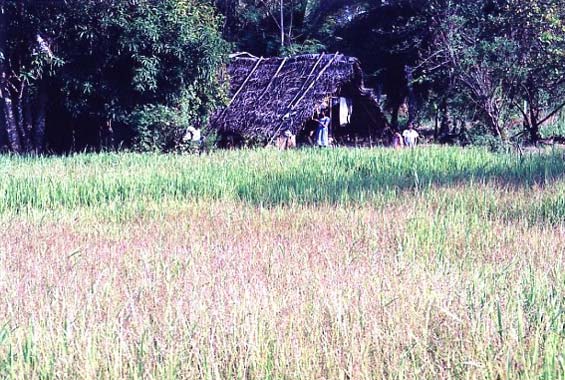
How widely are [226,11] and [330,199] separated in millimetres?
18215

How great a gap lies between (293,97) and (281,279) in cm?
1360

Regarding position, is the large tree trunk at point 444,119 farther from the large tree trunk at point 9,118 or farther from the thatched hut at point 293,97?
the large tree trunk at point 9,118

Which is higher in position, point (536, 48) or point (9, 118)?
point (536, 48)

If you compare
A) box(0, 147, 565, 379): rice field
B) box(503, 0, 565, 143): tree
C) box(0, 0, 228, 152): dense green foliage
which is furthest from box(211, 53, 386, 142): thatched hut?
box(0, 147, 565, 379): rice field

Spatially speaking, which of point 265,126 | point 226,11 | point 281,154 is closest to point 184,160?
point 281,154

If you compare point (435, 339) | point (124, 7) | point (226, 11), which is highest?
point (226, 11)

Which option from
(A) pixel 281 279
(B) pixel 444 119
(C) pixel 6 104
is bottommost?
(A) pixel 281 279

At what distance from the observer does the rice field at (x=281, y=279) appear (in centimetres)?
258

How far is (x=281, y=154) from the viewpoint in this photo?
1190cm

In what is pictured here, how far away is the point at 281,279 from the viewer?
12.2 feet

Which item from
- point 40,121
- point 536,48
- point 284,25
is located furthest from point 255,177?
point 284,25

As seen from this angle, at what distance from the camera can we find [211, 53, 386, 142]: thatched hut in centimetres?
1664

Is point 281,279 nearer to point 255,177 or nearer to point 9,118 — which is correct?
point 255,177

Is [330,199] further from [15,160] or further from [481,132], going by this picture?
[481,132]
